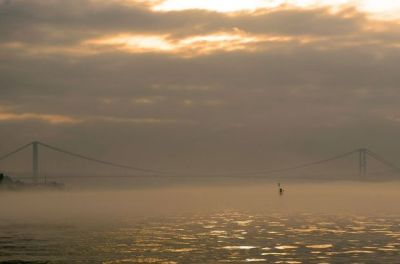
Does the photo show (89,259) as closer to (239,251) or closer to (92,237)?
(239,251)

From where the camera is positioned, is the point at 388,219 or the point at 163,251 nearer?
the point at 163,251

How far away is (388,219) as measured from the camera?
80188 millimetres

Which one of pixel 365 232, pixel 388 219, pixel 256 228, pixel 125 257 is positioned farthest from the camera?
pixel 388 219

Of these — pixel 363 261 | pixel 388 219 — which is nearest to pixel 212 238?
pixel 363 261

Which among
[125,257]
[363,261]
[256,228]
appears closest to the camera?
[363,261]

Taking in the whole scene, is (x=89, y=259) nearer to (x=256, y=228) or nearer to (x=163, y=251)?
(x=163, y=251)

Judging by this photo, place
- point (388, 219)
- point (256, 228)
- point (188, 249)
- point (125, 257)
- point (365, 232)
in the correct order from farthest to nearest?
point (388, 219) < point (256, 228) < point (365, 232) < point (188, 249) < point (125, 257)

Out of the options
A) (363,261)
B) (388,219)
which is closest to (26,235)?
(363,261)

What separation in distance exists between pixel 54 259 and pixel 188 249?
924 centimetres

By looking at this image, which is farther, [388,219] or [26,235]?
[388,219]

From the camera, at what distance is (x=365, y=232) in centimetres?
6153

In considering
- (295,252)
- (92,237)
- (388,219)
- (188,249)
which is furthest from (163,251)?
(388,219)

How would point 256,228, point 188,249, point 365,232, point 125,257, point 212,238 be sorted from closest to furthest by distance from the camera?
point 125,257 < point 188,249 < point 212,238 < point 365,232 < point 256,228

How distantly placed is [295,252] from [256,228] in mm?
21149
